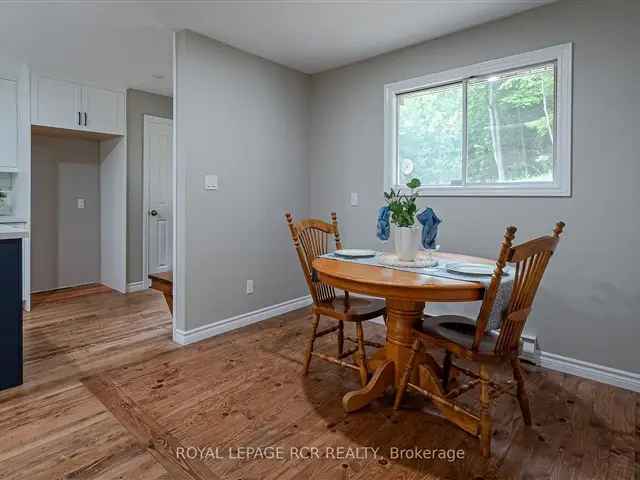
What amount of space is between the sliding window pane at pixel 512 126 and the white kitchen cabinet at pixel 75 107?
3.71 m

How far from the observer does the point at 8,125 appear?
3768 millimetres

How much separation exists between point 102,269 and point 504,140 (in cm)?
471

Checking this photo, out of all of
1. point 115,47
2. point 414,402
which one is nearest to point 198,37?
point 115,47

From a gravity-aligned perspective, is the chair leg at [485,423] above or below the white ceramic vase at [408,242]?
below

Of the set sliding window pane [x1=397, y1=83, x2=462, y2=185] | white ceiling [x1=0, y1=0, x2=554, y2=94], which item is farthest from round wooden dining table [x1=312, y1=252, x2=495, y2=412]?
white ceiling [x1=0, y1=0, x2=554, y2=94]

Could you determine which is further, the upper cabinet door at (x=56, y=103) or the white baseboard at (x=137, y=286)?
the white baseboard at (x=137, y=286)

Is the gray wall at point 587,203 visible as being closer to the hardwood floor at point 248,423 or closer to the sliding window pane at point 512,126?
the sliding window pane at point 512,126

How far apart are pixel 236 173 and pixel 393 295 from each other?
2.04 metres

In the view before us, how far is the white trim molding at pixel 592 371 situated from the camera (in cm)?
231

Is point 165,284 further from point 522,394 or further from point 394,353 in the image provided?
point 522,394

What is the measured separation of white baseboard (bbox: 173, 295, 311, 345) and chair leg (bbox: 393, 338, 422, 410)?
1.67m

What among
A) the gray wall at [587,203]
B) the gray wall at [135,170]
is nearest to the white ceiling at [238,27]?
the gray wall at [587,203]

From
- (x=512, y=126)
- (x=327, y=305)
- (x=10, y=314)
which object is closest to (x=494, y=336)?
(x=327, y=305)

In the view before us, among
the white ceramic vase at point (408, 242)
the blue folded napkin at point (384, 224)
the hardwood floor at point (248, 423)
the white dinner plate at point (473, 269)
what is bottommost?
the hardwood floor at point (248, 423)
